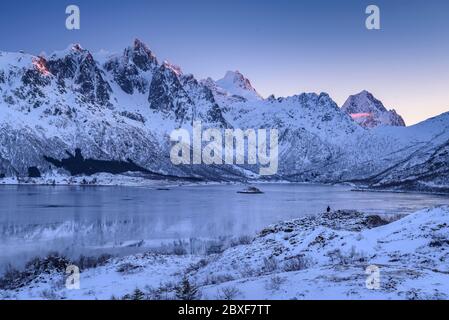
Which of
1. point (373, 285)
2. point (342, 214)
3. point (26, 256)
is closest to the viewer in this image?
point (373, 285)

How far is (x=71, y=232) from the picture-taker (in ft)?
227

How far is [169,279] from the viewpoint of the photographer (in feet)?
97.5

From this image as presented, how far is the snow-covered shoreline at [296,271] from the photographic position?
53.9 feet

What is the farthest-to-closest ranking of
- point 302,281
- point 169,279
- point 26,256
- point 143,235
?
1. point 143,235
2. point 26,256
3. point 169,279
4. point 302,281

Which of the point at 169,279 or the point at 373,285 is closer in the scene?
the point at 373,285

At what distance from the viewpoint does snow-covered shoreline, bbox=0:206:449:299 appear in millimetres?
16422

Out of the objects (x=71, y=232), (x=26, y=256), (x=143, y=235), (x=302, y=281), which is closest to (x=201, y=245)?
(x=143, y=235)

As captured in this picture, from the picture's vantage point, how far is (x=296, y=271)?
69.3 ft
